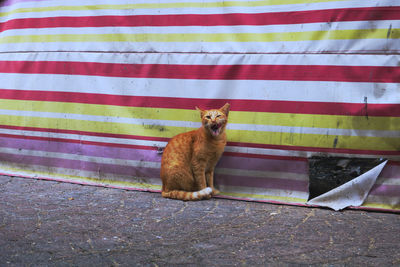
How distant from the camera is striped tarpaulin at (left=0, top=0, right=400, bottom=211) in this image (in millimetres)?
3221

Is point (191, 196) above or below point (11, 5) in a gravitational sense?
below

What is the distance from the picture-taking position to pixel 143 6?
384 cm

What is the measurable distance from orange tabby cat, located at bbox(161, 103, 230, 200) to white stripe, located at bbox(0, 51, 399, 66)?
0.45 meters

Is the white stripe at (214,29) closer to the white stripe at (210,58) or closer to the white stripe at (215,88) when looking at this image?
the white stripe at (210,58)

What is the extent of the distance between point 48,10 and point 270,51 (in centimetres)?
233

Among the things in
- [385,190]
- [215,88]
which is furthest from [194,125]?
[385,190]

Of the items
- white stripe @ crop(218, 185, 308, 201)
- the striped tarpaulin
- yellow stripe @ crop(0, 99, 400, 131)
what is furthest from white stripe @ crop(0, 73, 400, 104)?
white stripe @ crop(218, 185, 308, 201)

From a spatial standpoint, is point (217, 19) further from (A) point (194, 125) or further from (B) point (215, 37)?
(A) point (194, 125)

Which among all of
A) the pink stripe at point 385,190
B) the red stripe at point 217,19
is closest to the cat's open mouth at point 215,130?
the red stripe at point 217,19

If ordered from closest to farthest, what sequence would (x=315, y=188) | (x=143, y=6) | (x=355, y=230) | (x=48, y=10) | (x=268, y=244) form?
(x=268, y=244) → (x=355, y=230) → (x=315, y=188) → (x=143, y=6) → (x=48, y=10)

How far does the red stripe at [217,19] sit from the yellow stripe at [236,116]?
765 mm

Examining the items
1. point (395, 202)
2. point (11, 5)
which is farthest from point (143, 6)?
point (395, 202)

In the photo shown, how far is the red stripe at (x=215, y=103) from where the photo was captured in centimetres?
321

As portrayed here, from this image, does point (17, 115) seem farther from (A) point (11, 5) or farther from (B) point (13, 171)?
(A) point (11, 5)
